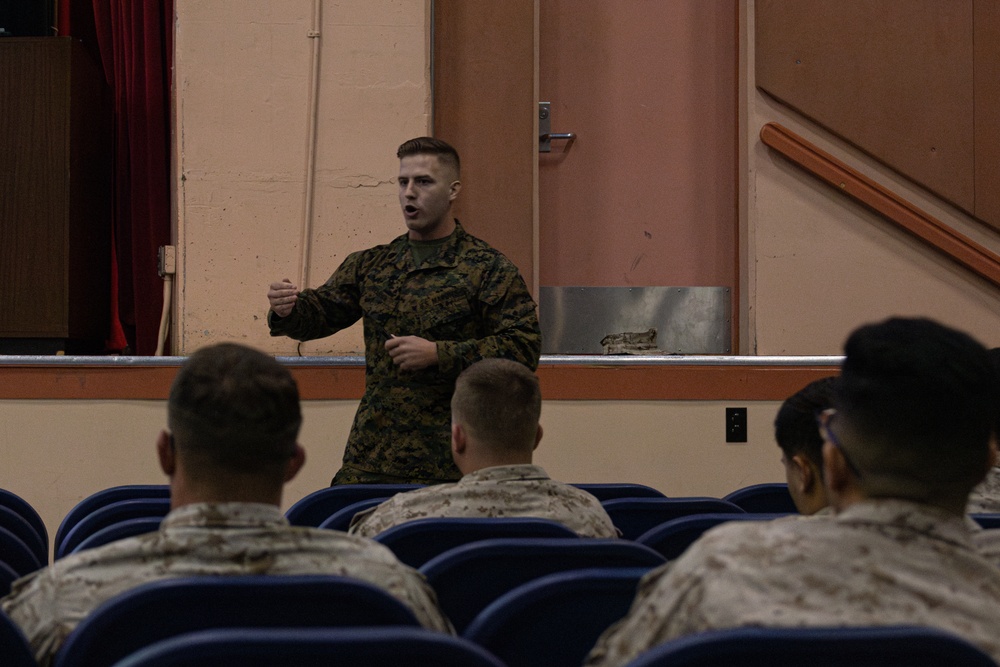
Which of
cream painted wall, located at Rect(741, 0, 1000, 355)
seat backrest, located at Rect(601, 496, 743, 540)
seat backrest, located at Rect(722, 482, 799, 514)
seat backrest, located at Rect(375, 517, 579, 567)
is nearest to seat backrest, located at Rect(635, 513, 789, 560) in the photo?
seat backrest, located at Rect(375, 517, 579, 567)

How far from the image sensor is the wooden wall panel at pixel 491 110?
15.1ft

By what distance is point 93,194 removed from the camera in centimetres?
463

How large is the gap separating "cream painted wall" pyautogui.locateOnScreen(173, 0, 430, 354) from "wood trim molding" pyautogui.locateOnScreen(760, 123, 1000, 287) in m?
1.64

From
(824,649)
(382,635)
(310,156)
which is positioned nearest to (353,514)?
(382,635)

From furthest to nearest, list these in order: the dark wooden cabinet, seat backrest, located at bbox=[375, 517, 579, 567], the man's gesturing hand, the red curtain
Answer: the red curtain
the dark wooden cabinet
the man's gesturing hand
seat backrest, located at bbox=[375, 517, 579, 567]

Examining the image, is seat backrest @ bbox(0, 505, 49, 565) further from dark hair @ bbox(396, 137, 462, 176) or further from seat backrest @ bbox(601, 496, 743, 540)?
dark hair @ bbox(396, 137, 462, 176)

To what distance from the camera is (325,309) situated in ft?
9.67

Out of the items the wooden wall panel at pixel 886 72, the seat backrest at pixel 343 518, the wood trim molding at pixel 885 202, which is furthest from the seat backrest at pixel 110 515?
the wooden wall panel at pixel 886 72

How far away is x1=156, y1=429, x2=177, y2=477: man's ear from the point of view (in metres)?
1.35

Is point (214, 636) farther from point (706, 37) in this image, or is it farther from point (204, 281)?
point (706, 37)

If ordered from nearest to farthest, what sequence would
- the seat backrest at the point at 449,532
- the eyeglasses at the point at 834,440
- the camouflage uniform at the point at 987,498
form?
the eyeglasses at the point at 834,440, the seat backrest at the point at 449,532, the camouflage uniform at the point at 987,498

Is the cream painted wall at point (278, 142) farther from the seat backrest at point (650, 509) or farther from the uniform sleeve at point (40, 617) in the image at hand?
the uniform sleeve at point (40, 617)

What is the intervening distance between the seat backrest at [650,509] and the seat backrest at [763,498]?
41 cm

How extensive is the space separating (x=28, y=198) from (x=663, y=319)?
281 centimetres
